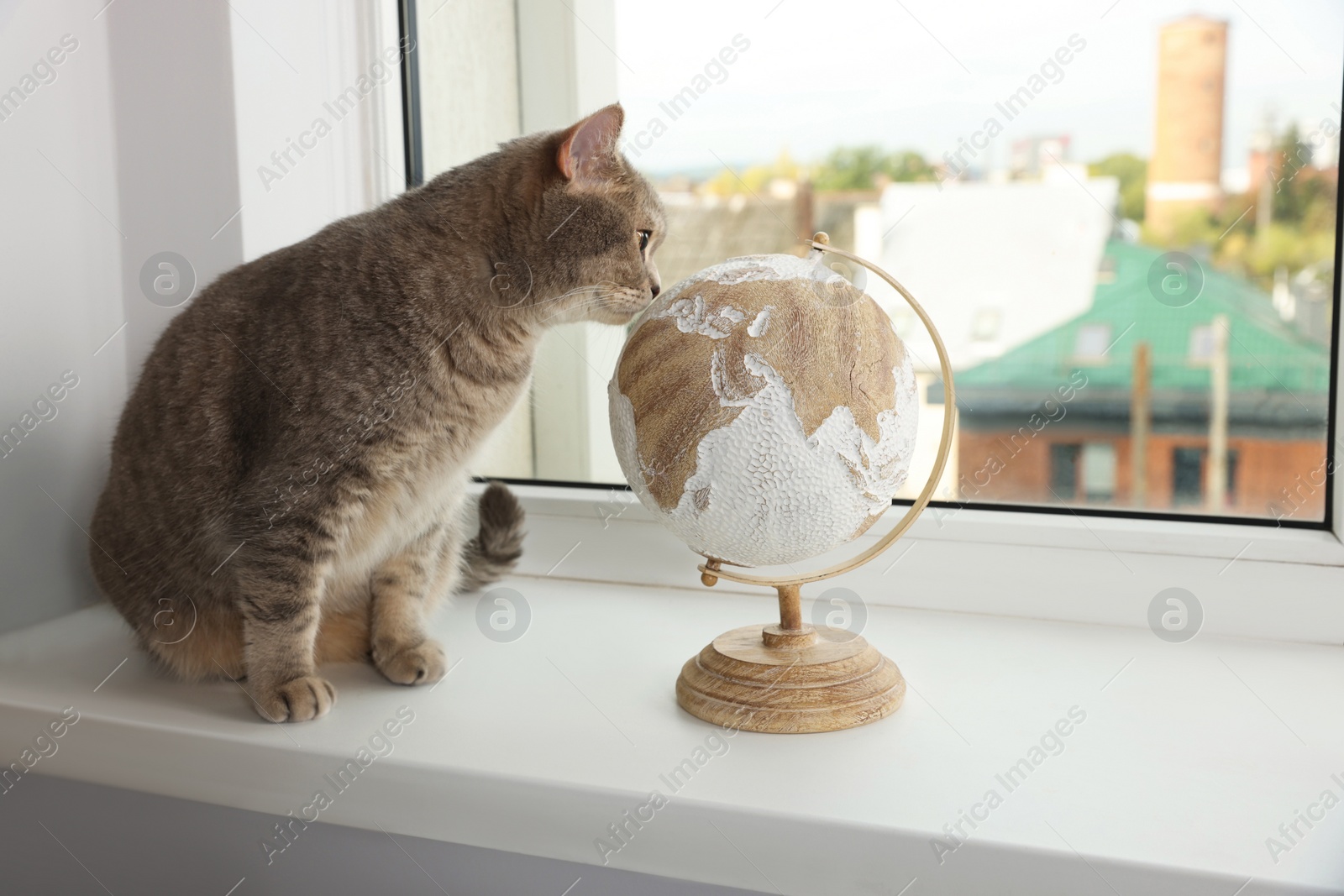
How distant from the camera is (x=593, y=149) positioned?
3.36 ft

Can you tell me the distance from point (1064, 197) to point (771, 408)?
65 cm

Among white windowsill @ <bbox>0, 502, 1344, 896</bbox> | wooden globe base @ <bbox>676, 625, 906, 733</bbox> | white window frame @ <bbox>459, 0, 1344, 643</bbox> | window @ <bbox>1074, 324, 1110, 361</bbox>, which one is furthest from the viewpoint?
window @ <bbox>1074, 324, 1110, 361</bbox>

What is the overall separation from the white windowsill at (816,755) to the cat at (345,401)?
0.24 feet

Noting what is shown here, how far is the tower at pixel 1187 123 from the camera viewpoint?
3.69 feet

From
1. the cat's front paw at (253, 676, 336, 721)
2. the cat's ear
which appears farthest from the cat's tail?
the cat's ear

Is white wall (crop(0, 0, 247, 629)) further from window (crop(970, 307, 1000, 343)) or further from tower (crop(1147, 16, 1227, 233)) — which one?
tower (crop(1147, 16, 1227, 233))

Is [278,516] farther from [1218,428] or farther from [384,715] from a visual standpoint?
[1218,428]

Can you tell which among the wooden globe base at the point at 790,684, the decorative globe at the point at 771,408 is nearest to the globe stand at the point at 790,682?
the wooden globe base at the point at 790,684

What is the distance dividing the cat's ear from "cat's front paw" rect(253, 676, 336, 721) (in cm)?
58

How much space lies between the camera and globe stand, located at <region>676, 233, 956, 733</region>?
882mm

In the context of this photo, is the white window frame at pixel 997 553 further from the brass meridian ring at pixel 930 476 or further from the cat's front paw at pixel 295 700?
the cat's front paw at pixel 295 700

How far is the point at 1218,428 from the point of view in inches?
47.4

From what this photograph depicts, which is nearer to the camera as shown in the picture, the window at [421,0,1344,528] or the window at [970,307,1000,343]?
the window at [421,0,1344,528]

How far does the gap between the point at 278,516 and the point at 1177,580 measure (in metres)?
1.00
